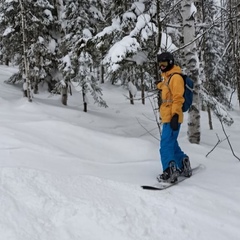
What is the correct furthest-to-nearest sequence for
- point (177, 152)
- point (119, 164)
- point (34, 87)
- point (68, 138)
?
point (34, 87)
point (68, 138)
point (119, 164)
point (177, 152)

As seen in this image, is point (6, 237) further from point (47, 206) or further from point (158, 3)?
point (158, 3)

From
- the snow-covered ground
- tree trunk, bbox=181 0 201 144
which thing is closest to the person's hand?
the snow-covered ground

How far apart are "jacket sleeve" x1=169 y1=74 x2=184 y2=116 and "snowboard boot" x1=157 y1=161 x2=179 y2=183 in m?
0.90

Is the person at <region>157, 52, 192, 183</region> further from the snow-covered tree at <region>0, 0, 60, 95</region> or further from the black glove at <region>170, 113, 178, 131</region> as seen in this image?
the snow-covered tree at <region>0, 0, 60, 95</region>

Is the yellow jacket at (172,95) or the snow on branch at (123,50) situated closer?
the yellow jacket at (172,95)

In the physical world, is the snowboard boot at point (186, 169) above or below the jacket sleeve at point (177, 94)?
below

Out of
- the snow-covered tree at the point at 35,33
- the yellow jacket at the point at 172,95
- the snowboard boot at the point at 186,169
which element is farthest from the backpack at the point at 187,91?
the snow-covered tree at the point at 35,33

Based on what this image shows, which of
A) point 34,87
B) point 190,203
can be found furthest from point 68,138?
point 34,87

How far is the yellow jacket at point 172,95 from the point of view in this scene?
5.18 meters

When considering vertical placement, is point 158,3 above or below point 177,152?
above

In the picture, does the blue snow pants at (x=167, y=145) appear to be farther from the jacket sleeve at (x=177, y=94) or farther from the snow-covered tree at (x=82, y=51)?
the snow-covered tree at (x=82, y=51)

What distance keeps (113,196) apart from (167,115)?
67.6 inches

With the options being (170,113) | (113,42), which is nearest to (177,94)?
(170,113)

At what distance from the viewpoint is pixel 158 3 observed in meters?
8.51
